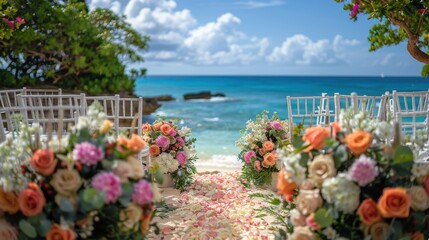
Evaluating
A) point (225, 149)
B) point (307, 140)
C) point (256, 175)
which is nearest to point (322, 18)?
point (225, 149)

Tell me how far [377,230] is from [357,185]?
23cm

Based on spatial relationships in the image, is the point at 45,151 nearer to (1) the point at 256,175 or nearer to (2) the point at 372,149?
(2) the point at 372,149

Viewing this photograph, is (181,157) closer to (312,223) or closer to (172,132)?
(172,132)

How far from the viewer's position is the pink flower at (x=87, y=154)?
220cm

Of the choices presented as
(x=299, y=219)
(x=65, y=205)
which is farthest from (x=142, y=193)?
(x=299, y=219)

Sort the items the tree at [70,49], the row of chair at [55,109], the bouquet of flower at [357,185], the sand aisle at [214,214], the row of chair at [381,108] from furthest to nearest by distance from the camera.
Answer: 1. the tree at [70,49]
2. the sand aisle at [214,214]
3. the row of chair at [381,108]
4. the row of chair at [55,109]
5. the bouquet of flower at [357,185]

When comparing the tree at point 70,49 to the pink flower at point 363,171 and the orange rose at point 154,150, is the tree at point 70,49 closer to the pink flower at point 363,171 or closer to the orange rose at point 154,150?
the orange rose at point 154,150

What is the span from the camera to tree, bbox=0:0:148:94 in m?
11.0

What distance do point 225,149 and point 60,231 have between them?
9.27m

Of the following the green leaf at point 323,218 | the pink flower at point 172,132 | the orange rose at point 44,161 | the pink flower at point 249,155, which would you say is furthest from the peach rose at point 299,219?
the pink flower at point 172,132

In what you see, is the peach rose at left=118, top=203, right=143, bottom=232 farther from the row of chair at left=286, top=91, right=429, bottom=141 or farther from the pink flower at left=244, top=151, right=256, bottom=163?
the pink flower at left=244, top=151, right=256, bottom=163

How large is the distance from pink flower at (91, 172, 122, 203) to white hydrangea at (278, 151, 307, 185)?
82 centimetres

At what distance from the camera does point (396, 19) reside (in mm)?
5324

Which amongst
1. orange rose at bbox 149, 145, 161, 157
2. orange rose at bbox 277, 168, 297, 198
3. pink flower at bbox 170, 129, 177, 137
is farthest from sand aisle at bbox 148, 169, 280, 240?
orange rose at bbox 277, 168, 297, 198
